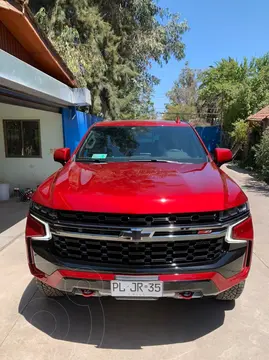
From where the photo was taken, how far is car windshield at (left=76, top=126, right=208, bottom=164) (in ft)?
12.4

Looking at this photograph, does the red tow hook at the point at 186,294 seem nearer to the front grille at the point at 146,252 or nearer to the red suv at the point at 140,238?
the red suv at the point at 140,238

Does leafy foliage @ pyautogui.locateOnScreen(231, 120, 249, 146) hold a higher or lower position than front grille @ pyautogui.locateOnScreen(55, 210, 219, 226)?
Answer: higher

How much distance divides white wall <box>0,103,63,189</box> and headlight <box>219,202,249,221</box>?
25.4 ft

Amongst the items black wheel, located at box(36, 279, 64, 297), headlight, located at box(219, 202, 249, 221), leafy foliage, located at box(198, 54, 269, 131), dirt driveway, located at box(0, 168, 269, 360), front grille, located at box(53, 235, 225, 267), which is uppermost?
leafy foliage, located at box(198, 54, 269, 131)

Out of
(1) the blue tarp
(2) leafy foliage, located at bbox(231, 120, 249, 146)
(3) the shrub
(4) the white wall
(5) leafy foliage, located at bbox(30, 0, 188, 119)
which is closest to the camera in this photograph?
(4) the white wall

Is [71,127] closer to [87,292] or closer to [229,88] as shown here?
[87,292]

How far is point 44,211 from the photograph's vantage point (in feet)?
8.71

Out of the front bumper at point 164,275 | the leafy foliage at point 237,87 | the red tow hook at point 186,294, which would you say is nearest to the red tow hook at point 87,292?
the front bumper at point 164,275

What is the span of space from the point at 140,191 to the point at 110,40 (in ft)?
49.8

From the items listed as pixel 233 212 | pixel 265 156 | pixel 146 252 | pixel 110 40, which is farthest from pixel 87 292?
pixel 110 40

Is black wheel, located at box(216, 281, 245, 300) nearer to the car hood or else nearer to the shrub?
the car hood

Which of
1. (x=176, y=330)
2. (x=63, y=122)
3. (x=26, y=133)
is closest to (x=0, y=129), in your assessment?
(x=26, y=133)

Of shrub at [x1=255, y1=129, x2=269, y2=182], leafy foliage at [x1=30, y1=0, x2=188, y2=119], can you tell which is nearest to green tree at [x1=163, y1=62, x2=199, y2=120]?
leafy foliage at [x1=30, y1=0, x2=188, y2=119]

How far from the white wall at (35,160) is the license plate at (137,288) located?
7672mm
